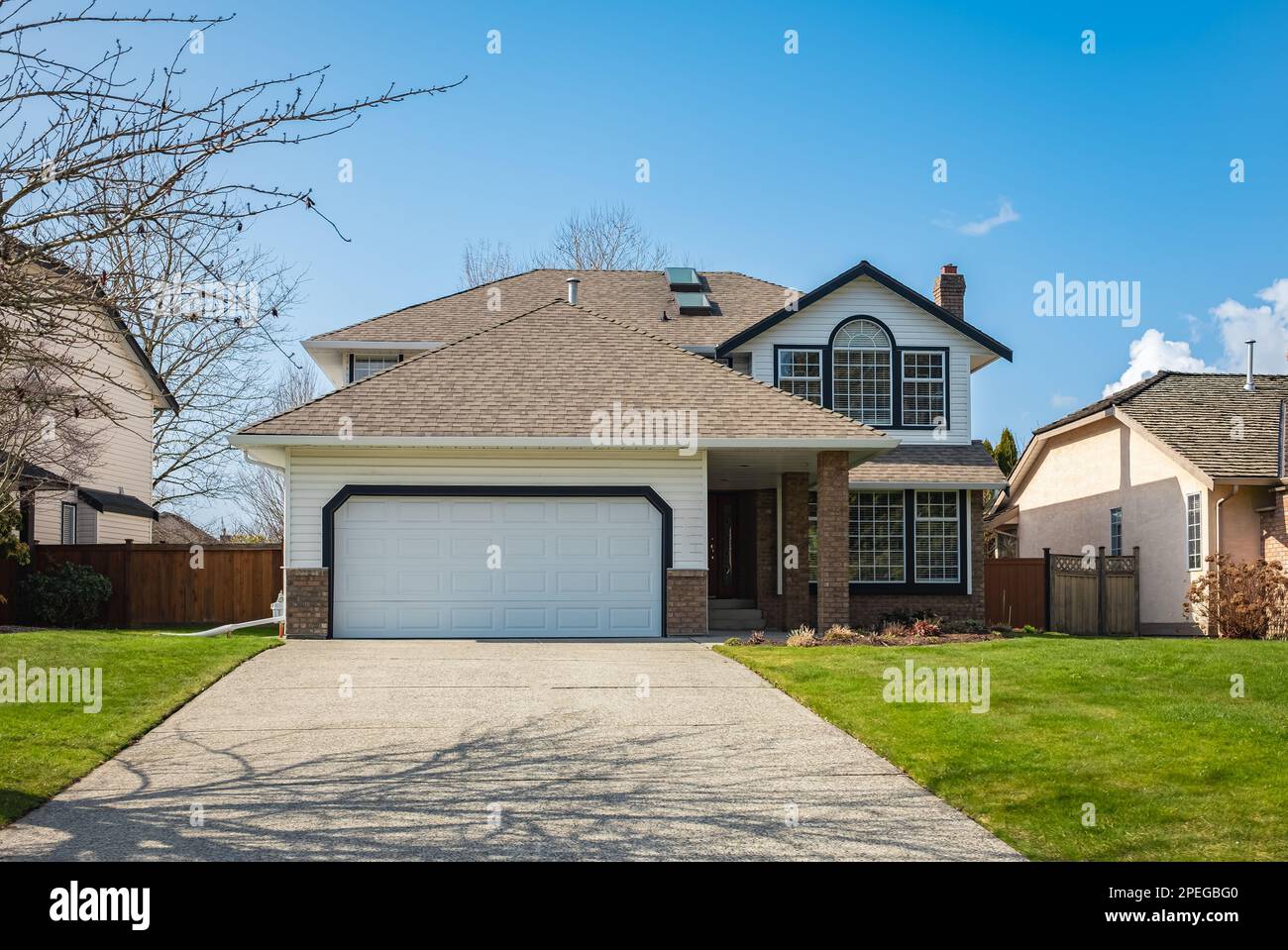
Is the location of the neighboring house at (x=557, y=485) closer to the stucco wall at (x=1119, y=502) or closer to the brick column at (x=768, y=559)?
the brick column at (x=768, y=559)

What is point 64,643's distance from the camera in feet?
53.3

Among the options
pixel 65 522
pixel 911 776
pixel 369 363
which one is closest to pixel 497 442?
pixel 369 363

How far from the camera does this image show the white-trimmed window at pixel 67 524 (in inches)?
1091

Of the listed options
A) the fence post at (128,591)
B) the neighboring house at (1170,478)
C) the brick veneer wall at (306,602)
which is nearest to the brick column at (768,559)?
the neighboring house at (1170,478)

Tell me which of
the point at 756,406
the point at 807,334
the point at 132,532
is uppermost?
the point at 807,334

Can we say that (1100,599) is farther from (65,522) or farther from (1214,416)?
(65,522)

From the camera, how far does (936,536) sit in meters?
23.5

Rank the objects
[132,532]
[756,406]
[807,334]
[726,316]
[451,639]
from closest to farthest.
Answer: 1. [451,639]
2. [756,406]
3. [807,334]
4. [726,316]
5. [132,532]

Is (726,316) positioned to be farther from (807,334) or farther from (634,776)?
(634,776)

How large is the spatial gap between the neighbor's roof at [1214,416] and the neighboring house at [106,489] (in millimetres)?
20311

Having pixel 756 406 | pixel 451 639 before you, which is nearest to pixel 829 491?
pixel 756 406

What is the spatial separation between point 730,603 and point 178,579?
38.4 feet
